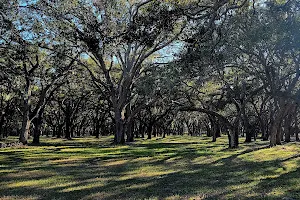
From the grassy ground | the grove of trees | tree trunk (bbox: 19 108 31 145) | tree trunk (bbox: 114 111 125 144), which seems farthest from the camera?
tree trunk (bbox: 114 111 125 144)

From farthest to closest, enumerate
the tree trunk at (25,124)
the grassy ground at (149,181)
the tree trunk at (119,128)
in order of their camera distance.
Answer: the tree trunk at (119,128)
the tree trunk at (25,124)
the grassy ground at (149,181)

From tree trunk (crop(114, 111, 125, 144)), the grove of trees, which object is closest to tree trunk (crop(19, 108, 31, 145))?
the grove of trees

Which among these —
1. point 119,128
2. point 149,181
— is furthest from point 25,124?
point 149,181

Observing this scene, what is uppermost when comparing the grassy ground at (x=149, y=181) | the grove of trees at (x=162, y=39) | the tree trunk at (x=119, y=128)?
the grove of trees at (x=162, y=39)

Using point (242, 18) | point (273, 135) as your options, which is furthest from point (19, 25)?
point (273, 135)

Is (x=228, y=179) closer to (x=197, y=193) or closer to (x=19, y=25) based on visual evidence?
(x=197, y=193)

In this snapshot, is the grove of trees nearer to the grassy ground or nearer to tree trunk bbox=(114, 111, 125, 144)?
tree trunk bbox=(114, 111, 125, 144)

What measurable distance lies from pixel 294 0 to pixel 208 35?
13.2ft

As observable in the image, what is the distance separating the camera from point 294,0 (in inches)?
512

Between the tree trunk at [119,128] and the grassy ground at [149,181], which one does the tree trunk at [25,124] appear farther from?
the grassy ground at [149,181]

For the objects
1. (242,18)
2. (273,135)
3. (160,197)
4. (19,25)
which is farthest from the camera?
(273,135)

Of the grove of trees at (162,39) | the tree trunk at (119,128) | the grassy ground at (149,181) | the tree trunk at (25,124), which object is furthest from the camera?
the tree trunk at (119,128)

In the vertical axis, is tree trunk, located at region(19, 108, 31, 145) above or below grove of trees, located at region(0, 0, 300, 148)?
below

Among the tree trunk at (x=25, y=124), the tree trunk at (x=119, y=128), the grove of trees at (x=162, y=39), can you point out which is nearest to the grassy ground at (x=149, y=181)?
the grove of trees at (x=162, y=39)
